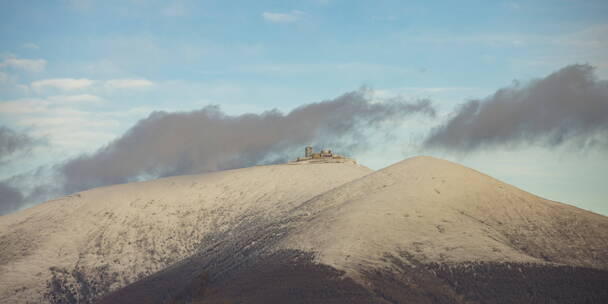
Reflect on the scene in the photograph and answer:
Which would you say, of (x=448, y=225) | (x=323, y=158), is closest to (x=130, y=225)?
(x=323, y=158)

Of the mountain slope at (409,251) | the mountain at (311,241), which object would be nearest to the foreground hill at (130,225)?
the mountain at (311,241)

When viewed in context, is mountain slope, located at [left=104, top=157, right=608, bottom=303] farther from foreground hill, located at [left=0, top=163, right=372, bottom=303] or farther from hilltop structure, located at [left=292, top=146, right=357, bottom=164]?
hilltop structure, located at [left=292, top=146, right=357, bottom=164]

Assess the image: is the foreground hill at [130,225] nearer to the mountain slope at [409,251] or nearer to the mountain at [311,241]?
the mountain at [311,241]

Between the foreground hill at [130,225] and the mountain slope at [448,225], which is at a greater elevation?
the mountain slope at [448,225]

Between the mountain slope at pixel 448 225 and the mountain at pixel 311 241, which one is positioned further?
the mountain slope at pixel 448 225

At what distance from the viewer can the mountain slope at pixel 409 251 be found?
2442 inches

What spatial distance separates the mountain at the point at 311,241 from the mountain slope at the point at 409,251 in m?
0.17

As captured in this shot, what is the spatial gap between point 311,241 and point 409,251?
34.6 feet

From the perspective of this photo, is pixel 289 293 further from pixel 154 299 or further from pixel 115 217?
pixel 115 217

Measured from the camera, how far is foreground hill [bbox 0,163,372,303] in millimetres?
95500

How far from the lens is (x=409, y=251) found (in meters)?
67.6

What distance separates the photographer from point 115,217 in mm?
109188

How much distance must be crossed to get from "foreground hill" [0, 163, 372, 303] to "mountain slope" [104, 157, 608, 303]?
7855mm

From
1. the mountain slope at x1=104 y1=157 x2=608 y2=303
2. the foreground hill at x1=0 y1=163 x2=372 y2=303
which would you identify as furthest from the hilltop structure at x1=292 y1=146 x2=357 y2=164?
the mountain slope at x1=104 y1=157 x2=608 y2=303
